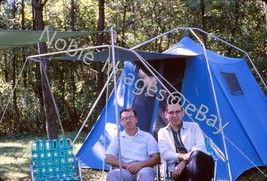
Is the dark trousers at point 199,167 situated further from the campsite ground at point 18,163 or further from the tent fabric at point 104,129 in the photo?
the tent fabric at point 104,129

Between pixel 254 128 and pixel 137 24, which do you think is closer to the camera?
pixel 254 128

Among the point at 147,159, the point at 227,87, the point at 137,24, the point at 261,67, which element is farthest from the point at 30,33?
the point at 137,24

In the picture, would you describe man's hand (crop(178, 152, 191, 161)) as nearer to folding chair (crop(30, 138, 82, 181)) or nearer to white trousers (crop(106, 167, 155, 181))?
white trousers (crop(106, 167, 155, 181))

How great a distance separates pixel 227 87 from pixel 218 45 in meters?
5.86

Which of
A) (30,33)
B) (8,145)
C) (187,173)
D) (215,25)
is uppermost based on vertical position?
(215,25)

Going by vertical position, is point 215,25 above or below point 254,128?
above

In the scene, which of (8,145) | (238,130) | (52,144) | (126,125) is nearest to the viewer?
(126,125)

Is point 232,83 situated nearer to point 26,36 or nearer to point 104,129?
point 104,129

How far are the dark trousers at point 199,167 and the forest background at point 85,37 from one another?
275 inches

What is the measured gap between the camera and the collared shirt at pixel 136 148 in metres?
3.87

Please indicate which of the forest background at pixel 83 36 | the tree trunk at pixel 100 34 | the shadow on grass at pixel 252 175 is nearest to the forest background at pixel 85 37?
the forest background at pixel 83 36

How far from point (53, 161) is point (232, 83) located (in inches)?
98.8

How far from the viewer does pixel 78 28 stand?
38.8 ft

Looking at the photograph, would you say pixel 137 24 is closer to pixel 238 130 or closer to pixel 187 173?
pixel 238 130
